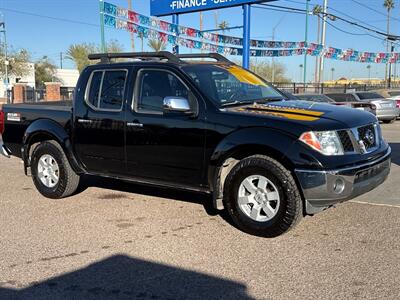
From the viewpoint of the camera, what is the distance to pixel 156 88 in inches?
236

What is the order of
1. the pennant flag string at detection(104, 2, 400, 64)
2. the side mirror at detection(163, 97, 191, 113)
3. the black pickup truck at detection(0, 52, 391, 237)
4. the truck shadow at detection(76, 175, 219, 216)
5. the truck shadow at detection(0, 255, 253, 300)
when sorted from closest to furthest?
the truck shadow at detection(0, 255, 253, 300)
the black pickup truck at detection(0, 52, 391, 237)
the side mirror at detection(163, 97, 191, 113)
the truck shadow at detection(76, 175, 219, 216)
the pennant flag string at detection(104, 2, 400, 64)

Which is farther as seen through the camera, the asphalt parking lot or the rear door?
the rear door

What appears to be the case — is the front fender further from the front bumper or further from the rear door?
the rear door

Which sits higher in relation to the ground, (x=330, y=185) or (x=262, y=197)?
(x=330, y=185)

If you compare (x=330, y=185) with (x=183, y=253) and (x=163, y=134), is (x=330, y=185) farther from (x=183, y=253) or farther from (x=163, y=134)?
(x=163, y=134)

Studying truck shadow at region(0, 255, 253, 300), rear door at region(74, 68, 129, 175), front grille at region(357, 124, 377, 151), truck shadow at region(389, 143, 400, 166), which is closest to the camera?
truck shadow at region(0, 255, 253, 300)

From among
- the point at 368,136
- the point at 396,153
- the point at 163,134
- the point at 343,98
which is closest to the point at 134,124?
the point at 163,134

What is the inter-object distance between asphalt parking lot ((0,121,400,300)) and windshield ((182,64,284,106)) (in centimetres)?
148

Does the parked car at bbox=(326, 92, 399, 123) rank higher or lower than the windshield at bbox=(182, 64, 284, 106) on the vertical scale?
lower

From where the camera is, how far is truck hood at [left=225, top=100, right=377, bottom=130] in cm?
493

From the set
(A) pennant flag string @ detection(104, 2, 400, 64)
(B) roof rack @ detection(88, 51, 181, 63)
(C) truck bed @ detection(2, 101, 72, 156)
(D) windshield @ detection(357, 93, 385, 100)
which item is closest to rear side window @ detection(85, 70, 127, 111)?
(B) roof rack @ detection(88, 51, 181, 63)

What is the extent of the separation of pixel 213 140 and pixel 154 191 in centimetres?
231

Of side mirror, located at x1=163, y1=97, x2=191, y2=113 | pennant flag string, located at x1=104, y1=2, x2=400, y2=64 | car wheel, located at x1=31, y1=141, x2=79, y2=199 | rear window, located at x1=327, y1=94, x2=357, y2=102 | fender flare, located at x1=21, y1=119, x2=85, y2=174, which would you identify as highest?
pennant flag string, located at x1=104, y1=2, x2=400, y2=64

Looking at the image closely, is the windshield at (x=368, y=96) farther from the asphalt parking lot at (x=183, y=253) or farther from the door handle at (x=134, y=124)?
the door handle at (x=134, y=124)
